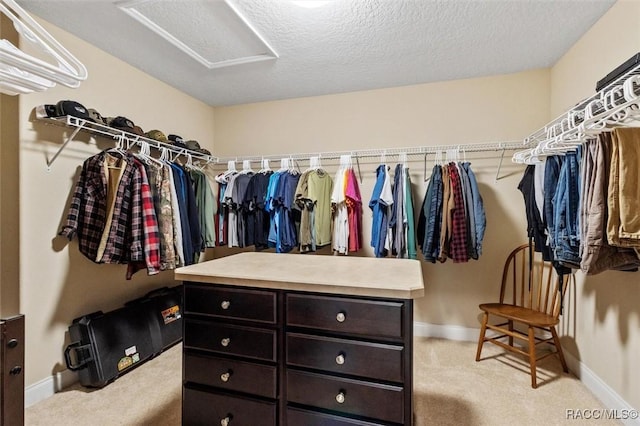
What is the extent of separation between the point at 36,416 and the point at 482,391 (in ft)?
9.01

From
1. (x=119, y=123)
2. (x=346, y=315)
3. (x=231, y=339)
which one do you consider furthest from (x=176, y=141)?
(x=346, y=315)

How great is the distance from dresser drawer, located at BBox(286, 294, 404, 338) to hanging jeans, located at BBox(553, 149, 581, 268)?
1143mm

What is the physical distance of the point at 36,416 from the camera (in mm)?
1731

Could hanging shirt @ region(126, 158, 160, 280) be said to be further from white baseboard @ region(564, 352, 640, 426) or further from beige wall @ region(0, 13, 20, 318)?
white baseboard @ region(564, 352, 640, 426)

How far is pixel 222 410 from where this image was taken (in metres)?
1.34

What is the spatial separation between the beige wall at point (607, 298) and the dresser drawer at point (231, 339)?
6.35 feet

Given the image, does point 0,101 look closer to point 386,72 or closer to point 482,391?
point 386,72

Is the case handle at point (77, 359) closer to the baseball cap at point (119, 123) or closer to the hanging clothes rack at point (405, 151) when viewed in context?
the baseball cap at point (119, 123)

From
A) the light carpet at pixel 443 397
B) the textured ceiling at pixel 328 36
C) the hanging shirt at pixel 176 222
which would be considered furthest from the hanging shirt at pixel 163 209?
the textured ceiling at pixel 328 36

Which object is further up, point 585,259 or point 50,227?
point 50,227

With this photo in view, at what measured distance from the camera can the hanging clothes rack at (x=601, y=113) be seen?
Answer: 1122 mm

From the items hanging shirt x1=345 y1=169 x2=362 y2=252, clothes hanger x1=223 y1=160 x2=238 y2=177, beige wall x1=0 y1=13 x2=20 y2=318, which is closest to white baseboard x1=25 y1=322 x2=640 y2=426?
beige wall x1=0 y1=13 x2=20 y2=318

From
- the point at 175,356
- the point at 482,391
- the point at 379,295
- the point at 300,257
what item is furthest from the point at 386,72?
the point at 175,356

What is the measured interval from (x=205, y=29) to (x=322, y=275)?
1.88 meters
